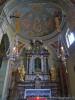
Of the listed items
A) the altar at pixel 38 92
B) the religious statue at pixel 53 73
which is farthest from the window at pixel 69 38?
the altar at pixel 38 92

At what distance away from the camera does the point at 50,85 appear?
13.2 metres

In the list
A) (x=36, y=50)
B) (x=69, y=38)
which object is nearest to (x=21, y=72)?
(x=36, y=50)

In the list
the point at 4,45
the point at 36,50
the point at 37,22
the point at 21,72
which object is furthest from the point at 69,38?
the point at 4,45

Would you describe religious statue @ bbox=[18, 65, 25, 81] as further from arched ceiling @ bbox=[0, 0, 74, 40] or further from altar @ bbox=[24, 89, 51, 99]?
arched ceiling @ bbox=[0, 0, 74, 40]

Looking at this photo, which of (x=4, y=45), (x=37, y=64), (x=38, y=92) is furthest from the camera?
(x=37, y=64)

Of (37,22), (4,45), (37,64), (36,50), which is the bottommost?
(37,64)

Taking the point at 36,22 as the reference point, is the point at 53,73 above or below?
below

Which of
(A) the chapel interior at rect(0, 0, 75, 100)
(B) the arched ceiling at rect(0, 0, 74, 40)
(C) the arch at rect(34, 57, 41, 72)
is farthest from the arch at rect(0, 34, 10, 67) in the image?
(C) the arch at rect(34, 57, 41, 72)

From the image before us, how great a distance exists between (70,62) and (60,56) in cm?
188

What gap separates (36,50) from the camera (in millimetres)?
15695

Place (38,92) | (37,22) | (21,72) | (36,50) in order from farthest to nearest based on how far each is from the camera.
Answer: (37,22) < (36,50) < (21,72) < (38,92)

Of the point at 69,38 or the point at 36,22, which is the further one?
the point at 36,22

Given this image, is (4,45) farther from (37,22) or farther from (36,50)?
(37,22)

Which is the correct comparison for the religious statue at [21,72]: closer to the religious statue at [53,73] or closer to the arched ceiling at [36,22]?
the religious statue at [53,73]
